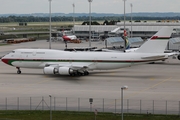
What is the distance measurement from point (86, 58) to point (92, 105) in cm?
2134

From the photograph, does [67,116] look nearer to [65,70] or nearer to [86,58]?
[65,70]

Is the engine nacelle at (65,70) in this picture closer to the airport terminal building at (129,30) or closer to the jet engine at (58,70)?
the jet engine at (58,70)

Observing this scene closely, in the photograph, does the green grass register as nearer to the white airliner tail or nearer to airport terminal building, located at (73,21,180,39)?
the white airliner tail

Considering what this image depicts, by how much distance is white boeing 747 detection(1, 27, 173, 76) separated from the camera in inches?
2494

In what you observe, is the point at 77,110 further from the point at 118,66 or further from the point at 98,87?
the point at 118,66

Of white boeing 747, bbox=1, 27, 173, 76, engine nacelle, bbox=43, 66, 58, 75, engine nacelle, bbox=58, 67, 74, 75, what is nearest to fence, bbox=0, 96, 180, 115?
engine nacelle, bbox=58, 67, 74, 75

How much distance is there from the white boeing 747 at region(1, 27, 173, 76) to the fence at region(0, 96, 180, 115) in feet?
52.7

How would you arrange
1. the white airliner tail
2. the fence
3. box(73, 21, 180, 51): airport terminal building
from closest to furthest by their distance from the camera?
the fence, the white airliner tail, box(73, 21, 180, 51): airport terminal building

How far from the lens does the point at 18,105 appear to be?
4566 centimetres

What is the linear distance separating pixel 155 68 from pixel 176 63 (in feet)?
32.4

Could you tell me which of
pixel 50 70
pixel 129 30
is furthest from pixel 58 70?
pixel 129 30

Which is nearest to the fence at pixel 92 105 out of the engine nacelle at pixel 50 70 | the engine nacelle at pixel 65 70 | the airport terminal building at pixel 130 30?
the engine nacelle at pixel 65 70

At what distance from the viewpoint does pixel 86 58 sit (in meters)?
66.2

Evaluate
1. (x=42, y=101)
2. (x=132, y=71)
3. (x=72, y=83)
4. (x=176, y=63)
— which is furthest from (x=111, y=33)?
(x=42, y=101)
